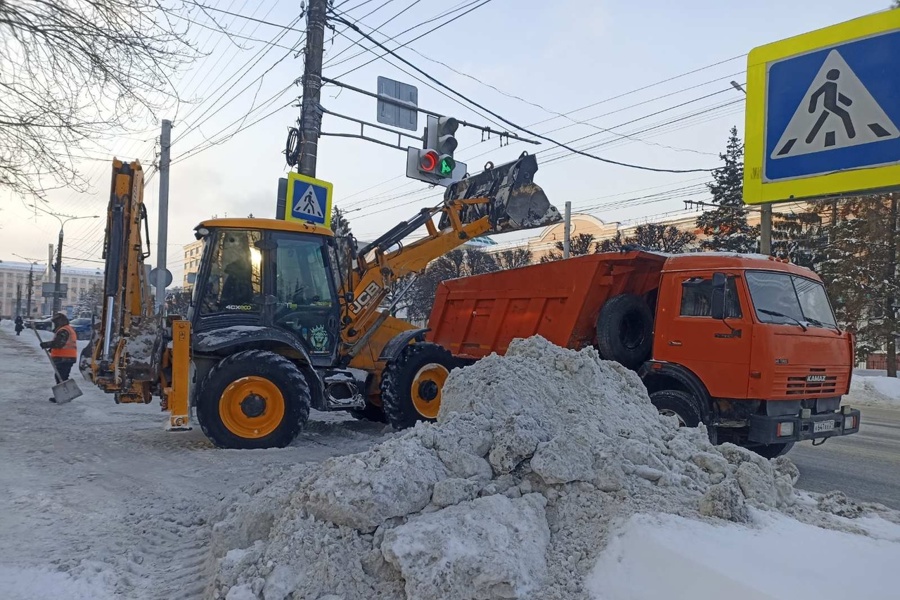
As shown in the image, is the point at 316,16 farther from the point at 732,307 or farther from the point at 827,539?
the point at 827,539

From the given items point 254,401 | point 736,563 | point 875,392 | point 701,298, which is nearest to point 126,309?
point 254,401

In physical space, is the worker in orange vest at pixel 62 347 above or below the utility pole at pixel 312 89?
below

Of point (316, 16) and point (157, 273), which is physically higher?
point (316, 16)

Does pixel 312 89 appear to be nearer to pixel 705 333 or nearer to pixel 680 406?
pixel 705 333

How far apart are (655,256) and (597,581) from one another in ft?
16.7

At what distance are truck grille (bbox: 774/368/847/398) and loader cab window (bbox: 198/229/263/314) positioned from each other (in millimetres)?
5662

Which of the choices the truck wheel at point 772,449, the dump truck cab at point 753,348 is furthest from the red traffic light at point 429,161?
the truck wheel at point 772,449

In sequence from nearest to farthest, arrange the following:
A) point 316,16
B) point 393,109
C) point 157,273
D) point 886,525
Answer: point 886,525 < point 316,16 < point 393,109 < point 157,273

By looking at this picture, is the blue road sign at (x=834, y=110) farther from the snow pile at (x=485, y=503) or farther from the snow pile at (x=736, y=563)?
the snow pile at (x=736, y=563)

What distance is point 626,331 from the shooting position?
762cm

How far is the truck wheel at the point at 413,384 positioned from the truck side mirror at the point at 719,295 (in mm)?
3325

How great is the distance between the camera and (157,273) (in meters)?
16.6

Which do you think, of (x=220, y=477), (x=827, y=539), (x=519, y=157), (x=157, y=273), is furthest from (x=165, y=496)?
(x=157, y=273)

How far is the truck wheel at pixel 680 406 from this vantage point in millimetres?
6562
